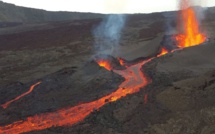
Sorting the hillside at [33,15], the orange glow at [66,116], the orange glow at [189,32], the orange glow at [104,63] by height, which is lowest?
the orange glow at [66,116]

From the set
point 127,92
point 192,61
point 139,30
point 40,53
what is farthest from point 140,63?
point 139,30

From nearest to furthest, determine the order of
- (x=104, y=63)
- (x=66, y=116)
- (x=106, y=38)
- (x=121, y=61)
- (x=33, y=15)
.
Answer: (x=66, y=116) → (x=104, y=63) → (x=121, y=61) → (x=106, y=38) → (x=33, y=15)

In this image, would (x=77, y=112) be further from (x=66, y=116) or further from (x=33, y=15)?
(x=33, y=15)

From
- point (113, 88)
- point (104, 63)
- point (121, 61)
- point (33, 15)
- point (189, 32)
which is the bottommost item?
point (113, 88)

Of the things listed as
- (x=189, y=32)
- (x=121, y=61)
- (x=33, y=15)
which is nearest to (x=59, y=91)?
(x=121, y=61)

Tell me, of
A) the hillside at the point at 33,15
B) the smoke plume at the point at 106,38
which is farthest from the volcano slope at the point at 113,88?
the hillside at the point at 33,15

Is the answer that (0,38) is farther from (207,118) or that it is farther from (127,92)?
(207,118)

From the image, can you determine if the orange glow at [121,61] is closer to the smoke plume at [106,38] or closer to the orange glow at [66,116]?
the smoke plume at [106,38]
